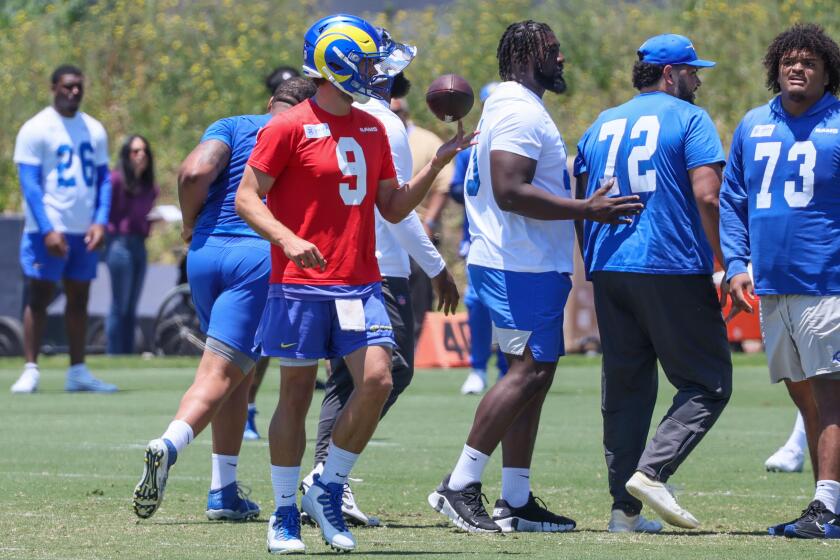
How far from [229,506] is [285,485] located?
1.20 metres

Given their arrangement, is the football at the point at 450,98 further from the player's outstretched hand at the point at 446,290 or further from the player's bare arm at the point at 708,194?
the player's bare arm at the point at 708,194

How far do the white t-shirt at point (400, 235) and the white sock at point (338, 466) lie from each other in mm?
1386

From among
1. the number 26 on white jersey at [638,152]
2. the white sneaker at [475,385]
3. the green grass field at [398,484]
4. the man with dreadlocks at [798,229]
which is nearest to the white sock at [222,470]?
the green grass field at [398,484]

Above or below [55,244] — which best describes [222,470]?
below

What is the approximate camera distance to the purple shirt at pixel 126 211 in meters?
19.9

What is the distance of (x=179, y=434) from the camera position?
23.6ft

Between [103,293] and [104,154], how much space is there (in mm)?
7447

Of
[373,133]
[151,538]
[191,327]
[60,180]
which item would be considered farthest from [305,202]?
[191,327]

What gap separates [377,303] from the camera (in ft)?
22.7

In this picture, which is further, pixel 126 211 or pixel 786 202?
pixel 126 211

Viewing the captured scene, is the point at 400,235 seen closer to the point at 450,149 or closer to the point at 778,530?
the point at 450,149

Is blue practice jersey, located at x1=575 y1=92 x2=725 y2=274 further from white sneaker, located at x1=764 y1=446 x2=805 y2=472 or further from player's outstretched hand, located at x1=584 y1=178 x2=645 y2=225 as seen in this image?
white sneaker, located at x1=764 y1=446 x2=805 y2=472

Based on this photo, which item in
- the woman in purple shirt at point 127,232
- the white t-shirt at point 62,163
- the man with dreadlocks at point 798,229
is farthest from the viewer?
the woman in purple shirt at point 127,232

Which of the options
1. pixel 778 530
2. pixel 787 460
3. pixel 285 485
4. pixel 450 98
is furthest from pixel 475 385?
pixel 285 485
